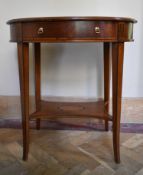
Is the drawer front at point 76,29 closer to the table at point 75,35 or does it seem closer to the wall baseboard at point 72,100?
the table at point 75,35

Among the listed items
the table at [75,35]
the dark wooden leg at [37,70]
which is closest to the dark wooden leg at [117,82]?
the table at [75,35]

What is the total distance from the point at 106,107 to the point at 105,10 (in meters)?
0.61

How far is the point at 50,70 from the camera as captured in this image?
4.93ft

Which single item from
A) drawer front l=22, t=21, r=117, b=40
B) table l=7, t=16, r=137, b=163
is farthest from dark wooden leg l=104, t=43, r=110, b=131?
drawer front l=22, t=21, r=117, b=40

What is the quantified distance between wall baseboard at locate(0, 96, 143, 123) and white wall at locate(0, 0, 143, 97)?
0.04 meters

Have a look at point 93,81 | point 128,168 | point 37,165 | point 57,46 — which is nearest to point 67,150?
point 37,165

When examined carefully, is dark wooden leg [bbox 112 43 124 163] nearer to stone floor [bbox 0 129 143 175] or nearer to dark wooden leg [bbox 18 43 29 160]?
stone floor [bbox 0 129 143 175]

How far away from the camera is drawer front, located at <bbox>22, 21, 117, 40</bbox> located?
0.91 meters

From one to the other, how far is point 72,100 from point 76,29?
0.70 meters

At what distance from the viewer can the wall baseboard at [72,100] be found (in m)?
1.49

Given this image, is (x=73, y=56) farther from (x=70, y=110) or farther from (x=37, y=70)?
(x=70, y=110)

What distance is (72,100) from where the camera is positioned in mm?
1527

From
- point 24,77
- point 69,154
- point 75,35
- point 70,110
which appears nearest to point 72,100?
point 70,110

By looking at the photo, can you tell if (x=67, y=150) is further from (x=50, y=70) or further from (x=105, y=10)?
(x=105, y=10)
